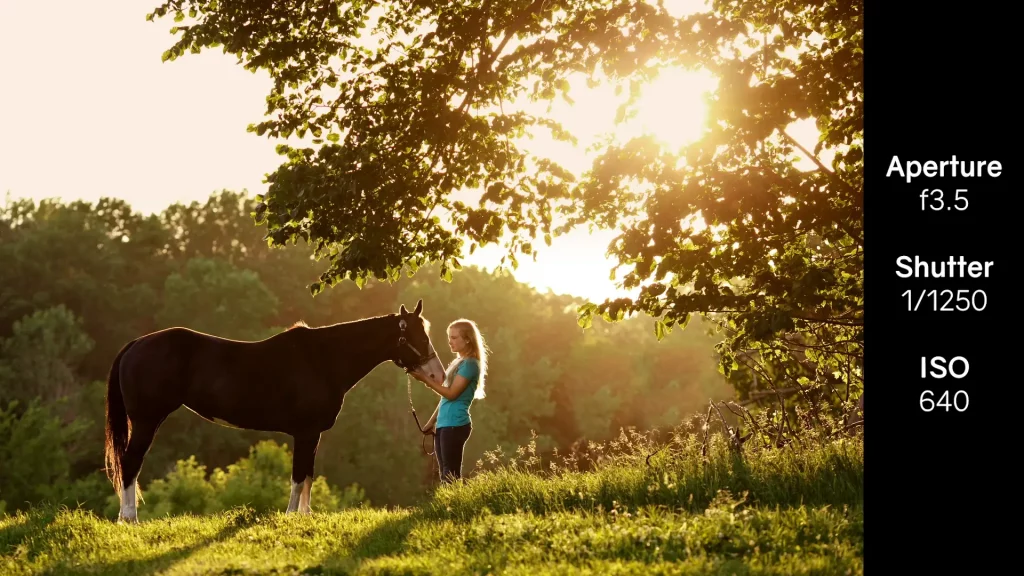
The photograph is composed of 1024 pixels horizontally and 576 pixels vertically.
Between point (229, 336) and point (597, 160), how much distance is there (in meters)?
57.1

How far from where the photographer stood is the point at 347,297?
75688 mm

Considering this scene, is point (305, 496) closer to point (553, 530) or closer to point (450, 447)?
point (450, 447)

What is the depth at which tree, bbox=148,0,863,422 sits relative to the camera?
1011cm

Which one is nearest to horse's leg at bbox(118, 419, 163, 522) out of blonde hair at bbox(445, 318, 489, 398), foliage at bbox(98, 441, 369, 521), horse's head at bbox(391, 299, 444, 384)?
horse's head at bbox(391, 299, 444, 384)

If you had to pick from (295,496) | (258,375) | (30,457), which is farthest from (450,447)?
(30,457)

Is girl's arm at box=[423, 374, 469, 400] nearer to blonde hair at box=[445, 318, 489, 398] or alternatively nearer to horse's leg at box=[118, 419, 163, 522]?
blonde hair at box=[445, 318, 489, 398]

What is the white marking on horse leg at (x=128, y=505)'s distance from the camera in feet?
34.4

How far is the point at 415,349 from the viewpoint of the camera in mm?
11180

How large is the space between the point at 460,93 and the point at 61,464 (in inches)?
1649
